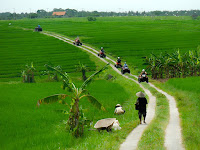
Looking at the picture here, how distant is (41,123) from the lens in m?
15.1

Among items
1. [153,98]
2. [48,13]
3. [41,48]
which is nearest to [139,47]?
[41,48]

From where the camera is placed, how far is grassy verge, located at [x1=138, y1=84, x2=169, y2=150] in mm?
10793

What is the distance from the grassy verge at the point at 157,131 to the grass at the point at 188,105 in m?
0.77

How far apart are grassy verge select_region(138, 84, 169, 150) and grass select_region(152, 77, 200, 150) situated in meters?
0.77

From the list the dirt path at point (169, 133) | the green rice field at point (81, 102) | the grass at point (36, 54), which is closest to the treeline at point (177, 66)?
the green rice field at point (81, 102)

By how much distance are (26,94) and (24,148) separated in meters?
10.5

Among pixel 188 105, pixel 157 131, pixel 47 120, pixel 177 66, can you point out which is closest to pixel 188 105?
pixel 188 105

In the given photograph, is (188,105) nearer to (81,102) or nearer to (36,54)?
(81,102)

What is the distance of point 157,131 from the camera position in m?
12.4

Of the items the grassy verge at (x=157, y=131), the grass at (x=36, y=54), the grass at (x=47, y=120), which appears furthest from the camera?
the grass at (x=36, y=54)

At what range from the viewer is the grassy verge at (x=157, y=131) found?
35.4 feet

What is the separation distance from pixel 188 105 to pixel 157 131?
639 cm

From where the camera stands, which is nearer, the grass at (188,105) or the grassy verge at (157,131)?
the grassy verge at (157,131)

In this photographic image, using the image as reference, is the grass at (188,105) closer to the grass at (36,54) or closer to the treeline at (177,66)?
the treeline at (177,66)
